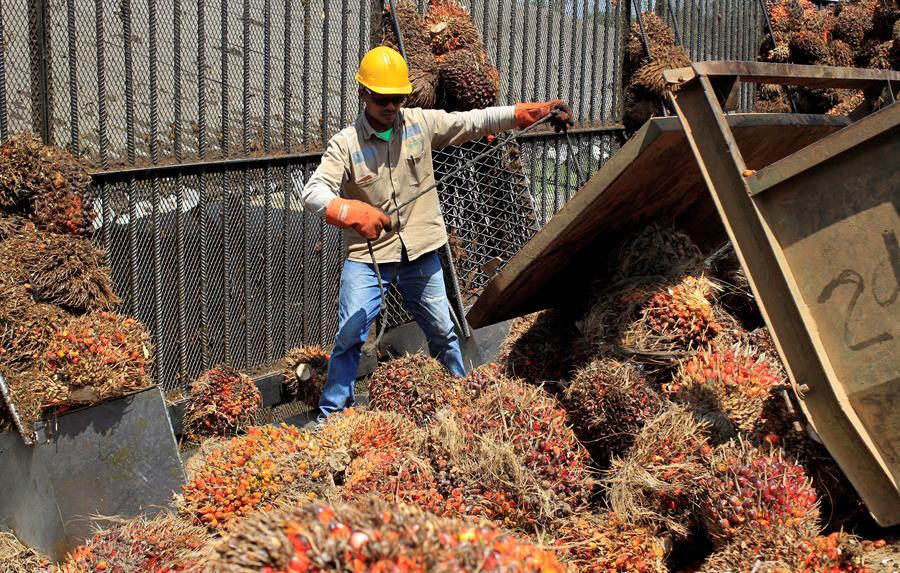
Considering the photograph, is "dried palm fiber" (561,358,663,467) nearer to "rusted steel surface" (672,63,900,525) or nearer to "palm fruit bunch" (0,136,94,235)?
"rusted steel surface" (672,63,900,525)

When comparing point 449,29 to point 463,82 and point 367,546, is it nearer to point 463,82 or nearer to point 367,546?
point 463,82

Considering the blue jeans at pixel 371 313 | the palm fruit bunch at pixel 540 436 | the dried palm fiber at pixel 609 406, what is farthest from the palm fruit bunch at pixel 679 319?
the blue jeans at pixel 371 313

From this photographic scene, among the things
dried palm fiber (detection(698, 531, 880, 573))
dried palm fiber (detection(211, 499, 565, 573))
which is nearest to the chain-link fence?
dried palm fiber (detection(698, 531, 880, 573))

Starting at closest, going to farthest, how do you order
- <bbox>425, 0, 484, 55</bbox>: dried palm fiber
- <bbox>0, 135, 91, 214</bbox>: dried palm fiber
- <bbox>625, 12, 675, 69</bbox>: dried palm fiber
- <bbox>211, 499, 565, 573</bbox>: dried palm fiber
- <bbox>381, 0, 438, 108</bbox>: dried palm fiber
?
<bbox>211, 499, 565, 573</bbox>: dried palm fiber, <bbox>0, 135, 91, 214</bbox>: dried palm fiber, <bbox>381, 0, 438, 108</bbox>: dried palm fiber, <bbox>425, 0, 484, 55</bbox>: dried palm fiber, <bbox>625, 12, 675, 69</bbox>: dried palm fiber

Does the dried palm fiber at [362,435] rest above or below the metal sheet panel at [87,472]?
above

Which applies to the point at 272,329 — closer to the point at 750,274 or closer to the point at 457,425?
the point at 457,425

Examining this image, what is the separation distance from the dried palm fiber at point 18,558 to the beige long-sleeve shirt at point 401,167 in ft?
7.34

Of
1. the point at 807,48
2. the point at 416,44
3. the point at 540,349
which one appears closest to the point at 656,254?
the point at 540,349

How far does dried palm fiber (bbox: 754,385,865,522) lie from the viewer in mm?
3262

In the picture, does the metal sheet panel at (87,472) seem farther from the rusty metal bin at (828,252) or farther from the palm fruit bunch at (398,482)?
the rusty metal bin at (828,252)

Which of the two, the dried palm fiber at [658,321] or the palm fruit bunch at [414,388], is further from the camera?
the palm fruit bunch at [414,388]

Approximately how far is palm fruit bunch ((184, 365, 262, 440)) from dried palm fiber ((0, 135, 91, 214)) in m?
1.49

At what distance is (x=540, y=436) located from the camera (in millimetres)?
3461

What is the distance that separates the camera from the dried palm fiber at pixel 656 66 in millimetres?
9625
